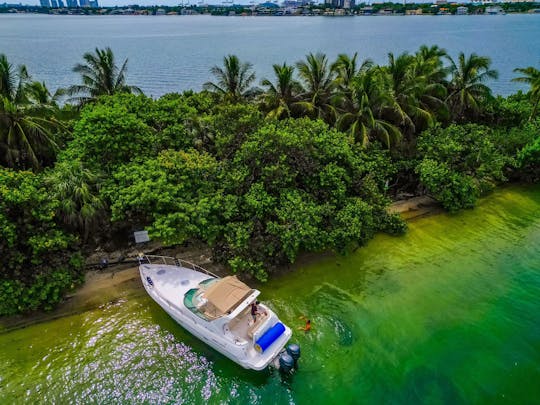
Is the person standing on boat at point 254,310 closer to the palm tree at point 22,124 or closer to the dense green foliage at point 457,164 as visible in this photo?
the palm tree at point 22,124

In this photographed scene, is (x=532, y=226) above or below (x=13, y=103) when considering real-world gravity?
below

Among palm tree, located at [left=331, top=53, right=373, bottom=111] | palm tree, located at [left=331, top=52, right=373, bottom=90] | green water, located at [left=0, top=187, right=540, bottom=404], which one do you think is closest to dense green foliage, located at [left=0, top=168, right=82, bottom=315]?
green water, located at [left=0, top=187, right=540, bottom=404]

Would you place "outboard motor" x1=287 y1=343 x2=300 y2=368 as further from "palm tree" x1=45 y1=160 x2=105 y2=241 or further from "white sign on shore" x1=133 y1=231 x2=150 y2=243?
"palm tree" x1=45 y1=160 x2=105 y2=241

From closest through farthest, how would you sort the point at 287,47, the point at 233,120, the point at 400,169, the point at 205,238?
1. the point at 205,238
2. the point at 233,120
3. the point at 400,169
4. the point at 287,47

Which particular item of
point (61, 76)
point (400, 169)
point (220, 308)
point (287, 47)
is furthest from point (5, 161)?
point (287, 47)

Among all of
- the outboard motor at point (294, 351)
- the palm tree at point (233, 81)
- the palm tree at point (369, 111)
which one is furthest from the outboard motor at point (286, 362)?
the palm tree at point (233, 81)

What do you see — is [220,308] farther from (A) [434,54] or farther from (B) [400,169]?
(A) [434,54]
